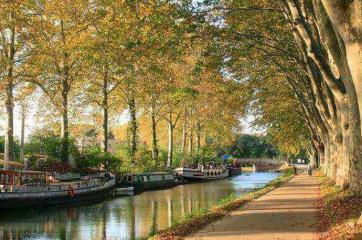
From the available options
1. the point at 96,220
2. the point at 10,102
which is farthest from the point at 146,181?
the point at 96,220

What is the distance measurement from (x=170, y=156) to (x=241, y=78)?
3357cm

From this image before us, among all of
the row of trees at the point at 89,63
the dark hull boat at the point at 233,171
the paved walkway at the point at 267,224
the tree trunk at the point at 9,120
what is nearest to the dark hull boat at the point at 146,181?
the row of trees at the point at 89,63

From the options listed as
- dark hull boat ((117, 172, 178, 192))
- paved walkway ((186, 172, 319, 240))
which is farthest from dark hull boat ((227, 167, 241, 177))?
paved walkway ((186, 172, 319, 240))

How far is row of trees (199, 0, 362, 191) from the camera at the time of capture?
11.2 meters

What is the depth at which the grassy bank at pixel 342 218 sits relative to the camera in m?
12.5

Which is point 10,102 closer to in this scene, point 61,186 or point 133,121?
point 61,186

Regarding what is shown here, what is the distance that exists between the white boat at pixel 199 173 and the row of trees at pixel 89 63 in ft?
38.8

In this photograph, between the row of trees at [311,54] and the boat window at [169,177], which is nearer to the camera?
the row of trees at [311,54]

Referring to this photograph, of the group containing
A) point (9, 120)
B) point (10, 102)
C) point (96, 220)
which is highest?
point (10, 102)

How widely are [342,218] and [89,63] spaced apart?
30.1 m

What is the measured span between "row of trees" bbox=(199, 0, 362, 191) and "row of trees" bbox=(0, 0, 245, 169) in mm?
2115

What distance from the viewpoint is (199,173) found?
234ft

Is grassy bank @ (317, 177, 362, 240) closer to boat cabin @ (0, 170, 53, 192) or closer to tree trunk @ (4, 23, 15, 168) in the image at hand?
boat cabin @ (0, 170, 53, 192)

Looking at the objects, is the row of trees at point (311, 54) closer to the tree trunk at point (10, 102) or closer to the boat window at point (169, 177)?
the tree trunk at point (10, 102)
